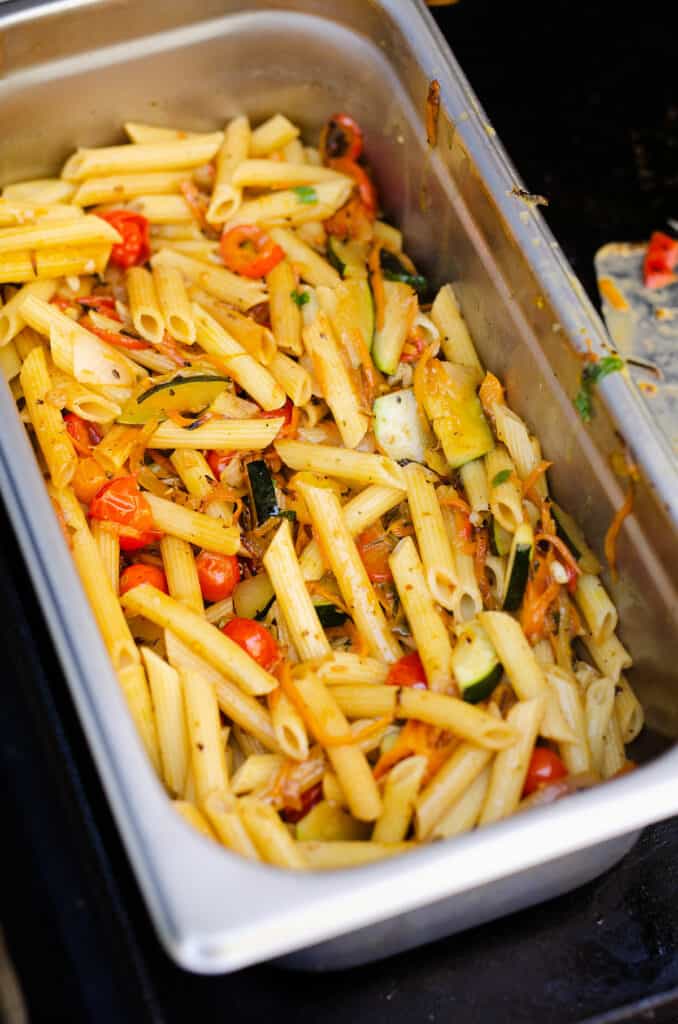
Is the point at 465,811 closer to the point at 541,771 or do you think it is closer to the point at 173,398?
the point at 541,771

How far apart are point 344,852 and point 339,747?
185mm

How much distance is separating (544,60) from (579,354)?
1.83 meters

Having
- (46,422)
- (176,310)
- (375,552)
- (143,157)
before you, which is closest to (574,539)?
(375,552)

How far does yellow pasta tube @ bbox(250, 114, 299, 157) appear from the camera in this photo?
2795mm

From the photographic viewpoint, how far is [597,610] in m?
2.08

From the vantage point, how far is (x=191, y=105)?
2826 mm

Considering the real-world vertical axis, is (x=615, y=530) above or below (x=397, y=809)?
above

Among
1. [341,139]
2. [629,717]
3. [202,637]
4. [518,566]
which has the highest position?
[341,139]

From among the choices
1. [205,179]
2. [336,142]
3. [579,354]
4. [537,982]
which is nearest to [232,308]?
[205,179]

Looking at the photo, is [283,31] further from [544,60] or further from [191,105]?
[544,60]

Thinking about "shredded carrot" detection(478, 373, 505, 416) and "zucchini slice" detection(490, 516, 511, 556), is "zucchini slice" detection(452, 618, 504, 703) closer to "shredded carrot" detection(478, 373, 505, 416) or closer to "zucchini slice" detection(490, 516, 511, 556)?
"zucchini slice" detection(490, 516, 511, 556)

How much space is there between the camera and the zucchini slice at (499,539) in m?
2.18

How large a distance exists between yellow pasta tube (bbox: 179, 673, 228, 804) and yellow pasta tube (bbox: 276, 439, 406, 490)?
0.53 meters

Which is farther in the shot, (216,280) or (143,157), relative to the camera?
(143,157)
